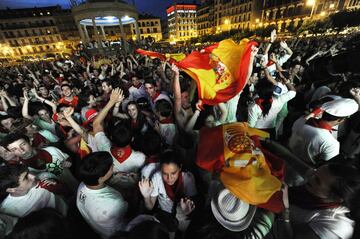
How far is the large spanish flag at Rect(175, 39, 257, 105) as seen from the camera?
3326 mm

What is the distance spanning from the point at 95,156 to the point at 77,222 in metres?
1.47

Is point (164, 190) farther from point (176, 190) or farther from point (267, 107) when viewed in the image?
point (267, 107)

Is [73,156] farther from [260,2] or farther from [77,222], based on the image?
[260,2]

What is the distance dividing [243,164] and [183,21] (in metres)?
96.8

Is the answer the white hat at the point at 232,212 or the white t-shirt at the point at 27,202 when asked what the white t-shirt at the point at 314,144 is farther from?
the white t-shirt at the point at 27,202

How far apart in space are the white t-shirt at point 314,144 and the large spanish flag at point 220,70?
49.6 inches

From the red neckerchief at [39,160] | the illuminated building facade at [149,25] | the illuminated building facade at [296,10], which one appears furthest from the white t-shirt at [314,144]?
the illuminated building facade at [149,25]

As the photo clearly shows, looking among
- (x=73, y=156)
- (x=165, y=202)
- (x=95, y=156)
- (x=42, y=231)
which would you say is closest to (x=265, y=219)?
(x=165, y=202)

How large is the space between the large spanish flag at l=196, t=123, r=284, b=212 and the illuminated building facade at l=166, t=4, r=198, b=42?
9126cm

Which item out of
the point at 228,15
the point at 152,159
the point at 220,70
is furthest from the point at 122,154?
the point at 228,15

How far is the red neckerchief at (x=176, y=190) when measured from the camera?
2107 mm

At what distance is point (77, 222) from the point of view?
254 centimetres

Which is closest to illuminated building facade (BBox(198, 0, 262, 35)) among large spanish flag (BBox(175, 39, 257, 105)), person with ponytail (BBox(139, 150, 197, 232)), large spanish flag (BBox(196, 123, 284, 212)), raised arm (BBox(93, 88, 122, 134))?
large spanish flag (BBox(175, 39, 257, 105))

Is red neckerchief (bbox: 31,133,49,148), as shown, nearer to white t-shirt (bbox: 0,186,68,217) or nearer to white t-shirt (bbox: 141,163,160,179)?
white t-shirt (bbox: 0,186,68,217)
